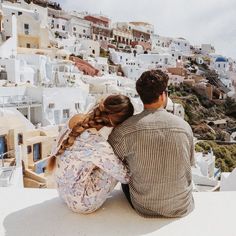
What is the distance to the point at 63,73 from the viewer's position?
22.8 m

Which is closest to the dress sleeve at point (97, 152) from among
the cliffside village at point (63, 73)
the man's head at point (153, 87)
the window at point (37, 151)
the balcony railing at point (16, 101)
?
the cliffside village at point (63, 73)

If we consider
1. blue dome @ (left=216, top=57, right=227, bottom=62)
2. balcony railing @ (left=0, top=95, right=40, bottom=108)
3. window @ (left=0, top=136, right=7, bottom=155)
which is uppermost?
blue dome @ (left=216, top=57, right=227, bottom=62)

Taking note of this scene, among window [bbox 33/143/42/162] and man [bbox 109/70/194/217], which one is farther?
window [bbox 33/143/42/162]

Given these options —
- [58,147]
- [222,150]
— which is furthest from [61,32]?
[58,147]

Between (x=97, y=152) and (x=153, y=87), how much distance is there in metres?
0.55

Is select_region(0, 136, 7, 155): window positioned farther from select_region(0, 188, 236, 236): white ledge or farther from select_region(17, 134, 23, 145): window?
select_region(0, 188, 236, 236): white ledge

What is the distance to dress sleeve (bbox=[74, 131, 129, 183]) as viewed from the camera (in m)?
2.06

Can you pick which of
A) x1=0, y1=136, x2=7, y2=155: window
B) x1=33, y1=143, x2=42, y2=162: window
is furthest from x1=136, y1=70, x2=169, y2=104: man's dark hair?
x1=33, y1=143, x2=42, y2=162: window

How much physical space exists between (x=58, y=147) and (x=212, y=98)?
1786 inches

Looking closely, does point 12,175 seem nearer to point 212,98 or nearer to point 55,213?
point 55,213

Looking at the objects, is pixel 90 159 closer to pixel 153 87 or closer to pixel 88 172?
pixel 88 172

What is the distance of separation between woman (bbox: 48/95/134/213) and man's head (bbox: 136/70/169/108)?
0.12 m

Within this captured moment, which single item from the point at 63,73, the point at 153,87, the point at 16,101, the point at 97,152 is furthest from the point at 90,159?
the point at 63,73

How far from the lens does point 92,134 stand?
207cm
